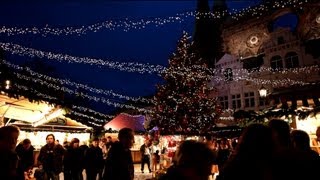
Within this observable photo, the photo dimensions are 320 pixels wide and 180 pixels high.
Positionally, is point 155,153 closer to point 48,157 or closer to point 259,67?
point 48,157

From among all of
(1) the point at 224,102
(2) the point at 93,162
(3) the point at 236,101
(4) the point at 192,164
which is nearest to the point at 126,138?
(4) the point at 192,164

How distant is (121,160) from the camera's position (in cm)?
453

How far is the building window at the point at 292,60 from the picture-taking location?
84.2 feet

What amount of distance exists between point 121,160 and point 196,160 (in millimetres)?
2379

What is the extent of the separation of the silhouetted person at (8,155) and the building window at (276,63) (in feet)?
83.9

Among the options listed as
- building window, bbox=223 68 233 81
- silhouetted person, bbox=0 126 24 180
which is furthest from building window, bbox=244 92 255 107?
silhouetted person, bbox=0 126 24 180

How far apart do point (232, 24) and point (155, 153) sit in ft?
61.9

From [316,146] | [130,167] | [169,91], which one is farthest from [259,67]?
[130,167]

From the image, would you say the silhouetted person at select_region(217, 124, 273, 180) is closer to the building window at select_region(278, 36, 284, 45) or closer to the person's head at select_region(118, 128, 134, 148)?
the person's head at select_region(118, 128, 134, 148)

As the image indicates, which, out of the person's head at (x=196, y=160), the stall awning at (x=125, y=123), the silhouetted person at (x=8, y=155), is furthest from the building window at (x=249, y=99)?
the person's head at (x=196, y=160)

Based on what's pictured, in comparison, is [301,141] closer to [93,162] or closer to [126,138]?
[126,138]

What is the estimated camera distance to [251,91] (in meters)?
28.6

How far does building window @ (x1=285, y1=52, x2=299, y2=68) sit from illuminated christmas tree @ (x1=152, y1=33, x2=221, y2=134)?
6771 mm

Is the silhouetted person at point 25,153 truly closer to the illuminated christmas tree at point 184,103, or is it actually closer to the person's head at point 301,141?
the person's head at point 301,141
